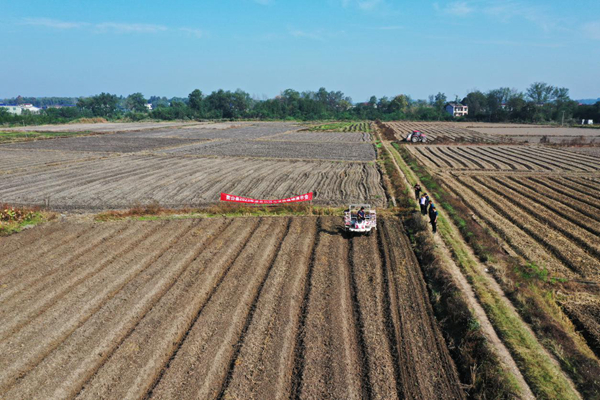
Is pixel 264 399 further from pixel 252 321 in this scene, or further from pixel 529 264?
pixel 529 264

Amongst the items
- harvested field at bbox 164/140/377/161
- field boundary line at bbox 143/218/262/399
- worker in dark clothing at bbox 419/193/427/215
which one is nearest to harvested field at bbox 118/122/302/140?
harvested field at bbox 164/140/377/161

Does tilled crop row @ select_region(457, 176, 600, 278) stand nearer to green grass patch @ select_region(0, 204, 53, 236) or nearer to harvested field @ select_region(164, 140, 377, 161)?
harvested field @ select_region(164, 140, 377, 161)

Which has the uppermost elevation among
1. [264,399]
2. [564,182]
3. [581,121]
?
[581,121]

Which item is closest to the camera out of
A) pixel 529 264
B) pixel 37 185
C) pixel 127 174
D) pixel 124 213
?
pixel 529 264

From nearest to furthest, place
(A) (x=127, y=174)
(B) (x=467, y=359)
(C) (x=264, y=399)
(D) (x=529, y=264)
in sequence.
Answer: (C) (x=264, y=399) < (B) (x=467, y=359) < (D) (x=529, y=264) < (A) (x=127, y=174)

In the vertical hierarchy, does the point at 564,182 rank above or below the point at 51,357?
above

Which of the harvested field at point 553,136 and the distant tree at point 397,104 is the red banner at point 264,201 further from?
the distant tree at point 397,104

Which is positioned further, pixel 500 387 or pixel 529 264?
pixel 529 264

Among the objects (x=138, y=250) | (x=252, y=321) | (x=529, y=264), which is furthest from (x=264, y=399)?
(x=529, y=264)
